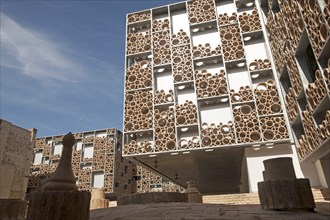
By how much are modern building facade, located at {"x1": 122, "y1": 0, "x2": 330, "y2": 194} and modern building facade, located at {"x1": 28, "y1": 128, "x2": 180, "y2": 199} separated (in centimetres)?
1475

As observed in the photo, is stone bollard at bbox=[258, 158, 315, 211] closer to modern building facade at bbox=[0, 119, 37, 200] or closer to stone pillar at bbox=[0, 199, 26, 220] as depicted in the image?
stone pillar at bbox=[0, 199, 26, 220]

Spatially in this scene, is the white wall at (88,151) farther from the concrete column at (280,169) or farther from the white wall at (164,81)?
the concrete column at (280,169)

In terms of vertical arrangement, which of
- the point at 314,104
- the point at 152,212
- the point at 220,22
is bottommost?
the point at 152,212

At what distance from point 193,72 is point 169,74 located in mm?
1446

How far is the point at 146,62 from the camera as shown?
14.2 meters

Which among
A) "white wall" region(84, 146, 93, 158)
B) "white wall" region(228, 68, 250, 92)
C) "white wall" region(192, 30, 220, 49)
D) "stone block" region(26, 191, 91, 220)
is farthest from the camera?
"white wall" region(84, 146, 93, 158)

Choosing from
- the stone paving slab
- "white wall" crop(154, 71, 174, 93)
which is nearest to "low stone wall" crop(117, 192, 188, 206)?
the stone paving slab

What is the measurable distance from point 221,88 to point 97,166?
21577 mm

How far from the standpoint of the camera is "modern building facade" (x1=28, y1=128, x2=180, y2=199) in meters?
28.9

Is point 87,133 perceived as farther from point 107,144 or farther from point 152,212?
point 152,212

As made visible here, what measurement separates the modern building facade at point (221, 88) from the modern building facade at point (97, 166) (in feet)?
48.4

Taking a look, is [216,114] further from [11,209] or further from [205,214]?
[11,209]

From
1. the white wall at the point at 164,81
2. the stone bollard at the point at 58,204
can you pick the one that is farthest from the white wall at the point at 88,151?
the stone bollard at the point at 58,204

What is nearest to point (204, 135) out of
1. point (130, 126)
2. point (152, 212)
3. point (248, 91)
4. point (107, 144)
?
point (248, 91)
